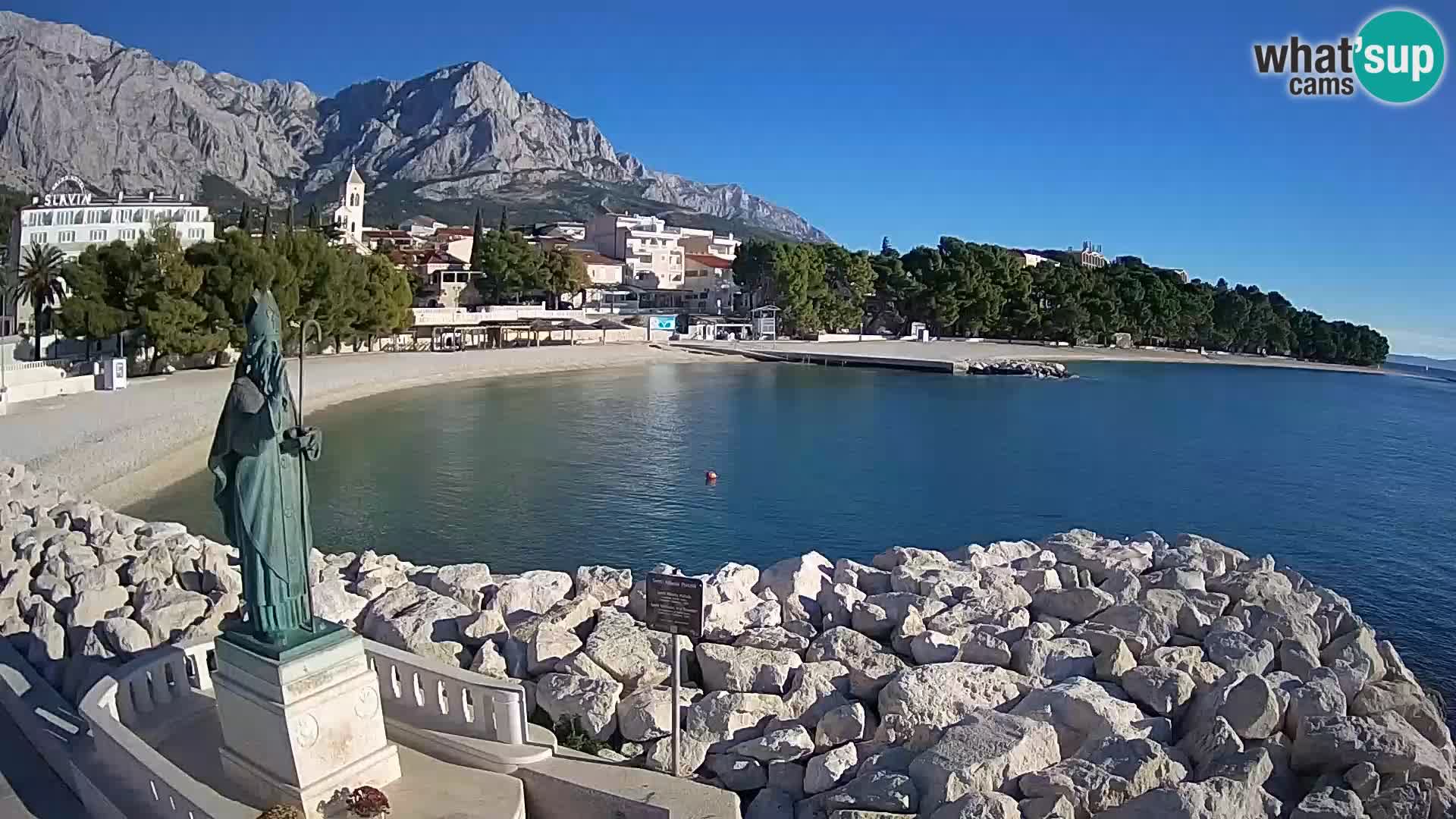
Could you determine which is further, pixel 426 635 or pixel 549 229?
pixel 549 229

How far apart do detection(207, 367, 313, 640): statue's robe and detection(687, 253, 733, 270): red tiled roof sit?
8668cm

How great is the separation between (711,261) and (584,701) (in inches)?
3506

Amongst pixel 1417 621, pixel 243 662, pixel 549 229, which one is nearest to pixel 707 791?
pixel 243 662

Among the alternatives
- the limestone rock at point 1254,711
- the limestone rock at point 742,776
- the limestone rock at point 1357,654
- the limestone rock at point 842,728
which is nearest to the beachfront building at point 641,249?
the limestone rock at point 1357,654

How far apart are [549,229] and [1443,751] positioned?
107816 millimetres

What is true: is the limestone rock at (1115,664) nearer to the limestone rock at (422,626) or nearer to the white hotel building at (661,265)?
the limestone rock at (422,626)

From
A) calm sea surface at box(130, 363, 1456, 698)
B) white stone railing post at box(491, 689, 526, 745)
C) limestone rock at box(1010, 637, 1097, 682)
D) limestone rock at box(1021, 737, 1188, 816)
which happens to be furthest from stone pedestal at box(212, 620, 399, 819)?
calm sea surface at box(130, 363, 1456, 698)

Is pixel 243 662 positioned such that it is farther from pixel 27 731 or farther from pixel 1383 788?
pixel 1383 788

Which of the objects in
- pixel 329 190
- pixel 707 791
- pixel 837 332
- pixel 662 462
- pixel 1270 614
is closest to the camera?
pixel 707 791

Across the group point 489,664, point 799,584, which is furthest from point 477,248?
point 489,664

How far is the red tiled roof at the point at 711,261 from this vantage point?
3686 inches

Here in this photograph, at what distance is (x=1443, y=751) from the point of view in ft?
24.5

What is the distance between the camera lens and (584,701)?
25.9 feet

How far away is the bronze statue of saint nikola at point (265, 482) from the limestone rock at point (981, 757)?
417 centimetres
